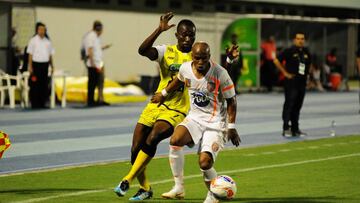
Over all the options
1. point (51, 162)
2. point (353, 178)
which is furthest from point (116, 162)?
point (353, 178)

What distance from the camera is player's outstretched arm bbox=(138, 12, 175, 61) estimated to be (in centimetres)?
1007

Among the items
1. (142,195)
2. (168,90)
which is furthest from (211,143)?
(142,195)

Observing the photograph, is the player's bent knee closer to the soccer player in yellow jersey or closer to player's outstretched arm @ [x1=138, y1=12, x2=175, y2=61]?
the soccer player in yellow jersey

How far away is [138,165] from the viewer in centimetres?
1020

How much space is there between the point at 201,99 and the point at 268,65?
2707 centimetres

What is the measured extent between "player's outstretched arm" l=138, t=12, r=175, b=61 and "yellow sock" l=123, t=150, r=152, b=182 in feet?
3.36

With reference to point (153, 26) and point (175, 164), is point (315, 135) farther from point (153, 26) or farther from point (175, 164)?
point (153, 26)

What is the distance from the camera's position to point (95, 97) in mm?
28547

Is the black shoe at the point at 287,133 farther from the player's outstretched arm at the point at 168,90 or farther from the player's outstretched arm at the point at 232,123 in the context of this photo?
the player's outstretched arm at the point at 232,123

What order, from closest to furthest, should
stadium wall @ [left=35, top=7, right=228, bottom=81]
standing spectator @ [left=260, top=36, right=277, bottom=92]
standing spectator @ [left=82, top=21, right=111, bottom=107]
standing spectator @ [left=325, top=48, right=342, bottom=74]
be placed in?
standing spectator @ [left=82, top=21, right=111, bottom=107], stadium wall @ [left=35, top=7, right=228, bottom=81], standing spectator @ [left=260, top=36, right=277, bottom=92], standing spectator @ [left=325, top=48, right=342, bottom=74]

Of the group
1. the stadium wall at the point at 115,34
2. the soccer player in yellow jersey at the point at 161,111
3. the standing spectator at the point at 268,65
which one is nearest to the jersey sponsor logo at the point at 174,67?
the soccer player in yellow jersey at the point at 161,111

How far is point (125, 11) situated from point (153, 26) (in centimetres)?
157

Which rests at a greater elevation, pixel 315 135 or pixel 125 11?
pixel 125 11

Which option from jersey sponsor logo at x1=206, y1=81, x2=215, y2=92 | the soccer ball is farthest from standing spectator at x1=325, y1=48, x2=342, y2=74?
the soccer ball
